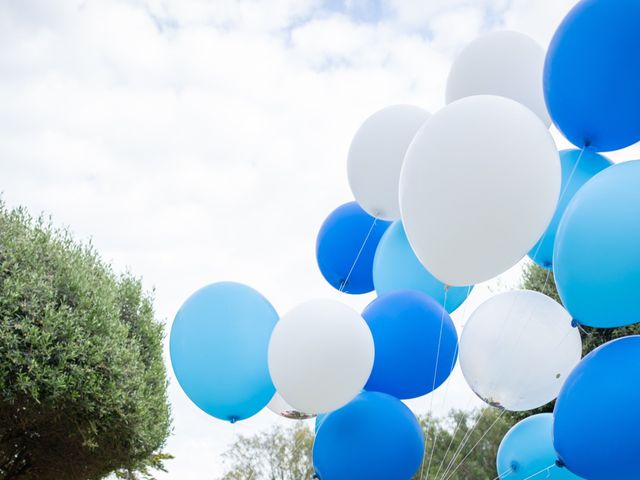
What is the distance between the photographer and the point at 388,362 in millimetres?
4352

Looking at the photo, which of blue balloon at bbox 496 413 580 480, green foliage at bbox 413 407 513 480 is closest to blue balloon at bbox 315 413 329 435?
blue balloon at bbox 496 413 580 480

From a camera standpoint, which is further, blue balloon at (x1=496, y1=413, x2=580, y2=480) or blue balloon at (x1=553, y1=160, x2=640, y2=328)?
blue balloon at (x1=496, y1=413, x2=580, y2=480)

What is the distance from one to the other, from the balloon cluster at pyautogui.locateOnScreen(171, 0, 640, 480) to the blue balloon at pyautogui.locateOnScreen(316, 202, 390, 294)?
1cm

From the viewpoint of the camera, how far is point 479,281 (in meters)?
3.50

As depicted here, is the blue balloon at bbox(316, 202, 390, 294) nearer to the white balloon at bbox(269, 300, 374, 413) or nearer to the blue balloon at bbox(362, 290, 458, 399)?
the blue balloon at bbox(362, 290, 458, 399)

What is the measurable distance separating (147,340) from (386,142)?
5.20 metres

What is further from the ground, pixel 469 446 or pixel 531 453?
pixel 469 446

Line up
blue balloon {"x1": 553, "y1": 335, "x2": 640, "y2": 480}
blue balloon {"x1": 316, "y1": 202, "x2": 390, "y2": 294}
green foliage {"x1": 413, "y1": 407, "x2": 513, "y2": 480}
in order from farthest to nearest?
green foliage {"x1": 413, "y1": 407, "x2": 513, "y2": 480}
blue balloon {"x1": 316, "y1": 202, "x2": 390, "y2": 294}
blue balloon {"x1": 553, "y1": 335, "x2": 640, "y2": 480}

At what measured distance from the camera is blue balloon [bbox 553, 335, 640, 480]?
3264mm

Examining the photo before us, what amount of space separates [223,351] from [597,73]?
3097mm

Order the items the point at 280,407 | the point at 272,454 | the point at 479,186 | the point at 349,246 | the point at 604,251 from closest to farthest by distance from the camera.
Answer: the point at 479,186, the point at 604,251, the point at 280,407, the point at 349,246, the point at 272,454

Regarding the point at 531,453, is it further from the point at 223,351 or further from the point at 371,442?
the point at 223,351

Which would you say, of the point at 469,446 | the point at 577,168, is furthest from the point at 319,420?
the point at 469,446

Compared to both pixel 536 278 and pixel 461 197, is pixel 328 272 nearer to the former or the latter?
pixel 461 197
